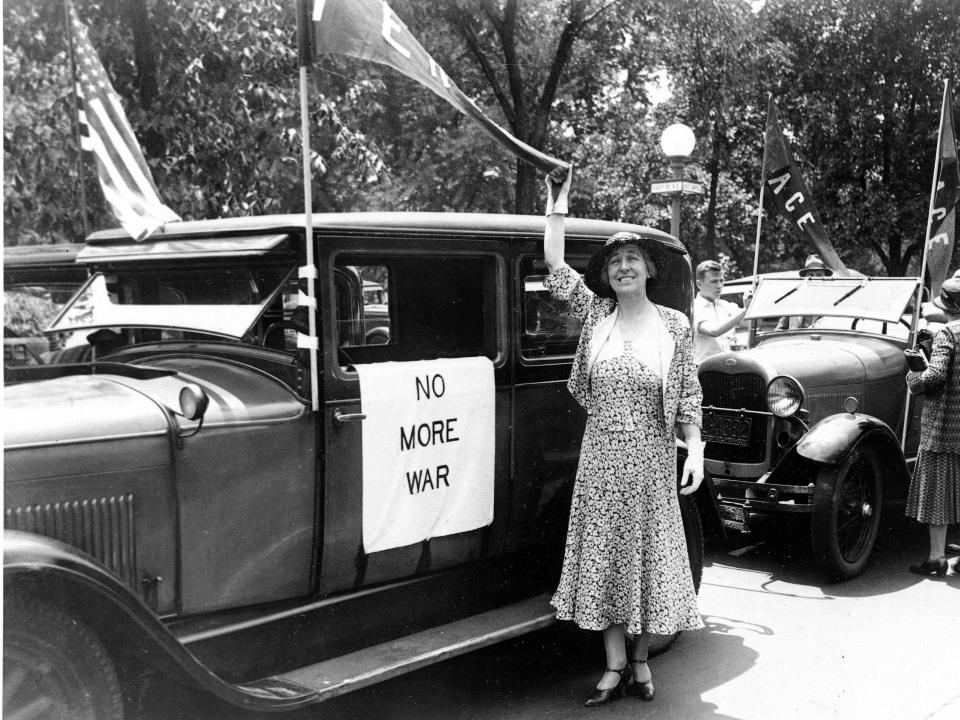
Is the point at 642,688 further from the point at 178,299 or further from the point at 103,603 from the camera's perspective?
the point at 178,299

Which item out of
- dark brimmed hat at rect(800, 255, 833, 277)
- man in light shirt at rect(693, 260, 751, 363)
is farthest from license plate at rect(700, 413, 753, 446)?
dark brimmed hat at rect(800, 255, 833, 277)

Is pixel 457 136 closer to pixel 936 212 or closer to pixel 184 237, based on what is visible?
pixel 936 212

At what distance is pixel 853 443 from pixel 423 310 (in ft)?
9.45

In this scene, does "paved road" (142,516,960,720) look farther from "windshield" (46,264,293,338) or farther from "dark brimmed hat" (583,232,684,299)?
"dark brimmed hat" (583,232,684,299)

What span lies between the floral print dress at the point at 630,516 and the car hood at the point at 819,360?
7.94ft

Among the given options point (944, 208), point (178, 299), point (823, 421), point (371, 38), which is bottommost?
point (823, 421)

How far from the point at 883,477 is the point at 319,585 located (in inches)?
160

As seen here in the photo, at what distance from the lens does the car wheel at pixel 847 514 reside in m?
5.36

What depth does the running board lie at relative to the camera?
3.11 m

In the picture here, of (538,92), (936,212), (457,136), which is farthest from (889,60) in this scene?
(936,212)

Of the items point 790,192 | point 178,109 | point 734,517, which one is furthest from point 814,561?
point 178,109

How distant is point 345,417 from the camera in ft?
11.0

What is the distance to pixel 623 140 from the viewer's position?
18.8 m

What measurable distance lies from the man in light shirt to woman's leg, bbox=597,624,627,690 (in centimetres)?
306
